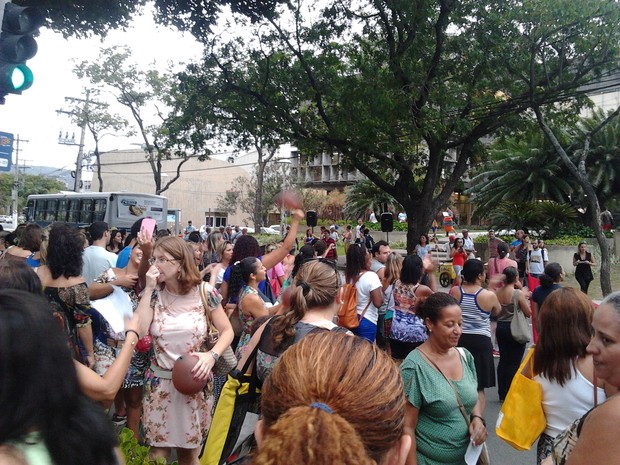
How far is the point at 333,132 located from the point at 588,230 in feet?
48.5

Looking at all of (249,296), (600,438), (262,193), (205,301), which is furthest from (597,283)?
(262,193)

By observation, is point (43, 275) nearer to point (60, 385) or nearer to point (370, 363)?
point (60, 385)

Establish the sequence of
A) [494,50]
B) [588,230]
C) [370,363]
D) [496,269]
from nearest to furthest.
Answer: [370,363] < [496,269] < [494,50] < [588,230]

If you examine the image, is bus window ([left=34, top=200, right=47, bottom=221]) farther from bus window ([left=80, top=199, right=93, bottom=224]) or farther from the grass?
the grass

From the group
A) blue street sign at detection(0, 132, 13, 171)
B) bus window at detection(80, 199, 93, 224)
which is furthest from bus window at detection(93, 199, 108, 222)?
blue street sign at detection(0, 132, 13, 171)

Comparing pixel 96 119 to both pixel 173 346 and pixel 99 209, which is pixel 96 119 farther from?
pixel 173 346

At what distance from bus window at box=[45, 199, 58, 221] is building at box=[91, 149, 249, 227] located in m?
30.3

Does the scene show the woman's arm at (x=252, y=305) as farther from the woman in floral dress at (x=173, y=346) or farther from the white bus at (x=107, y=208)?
the white bus at (x=107, y=208)

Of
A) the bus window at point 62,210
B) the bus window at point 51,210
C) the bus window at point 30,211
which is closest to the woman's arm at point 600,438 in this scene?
the bus window at point 62,210

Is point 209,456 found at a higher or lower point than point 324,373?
Answer: lower

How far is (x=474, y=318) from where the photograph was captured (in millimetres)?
5793

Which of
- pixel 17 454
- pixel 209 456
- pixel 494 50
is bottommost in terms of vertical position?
pixel 209 456

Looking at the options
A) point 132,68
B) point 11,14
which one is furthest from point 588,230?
point 11,14

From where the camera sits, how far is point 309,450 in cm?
126
